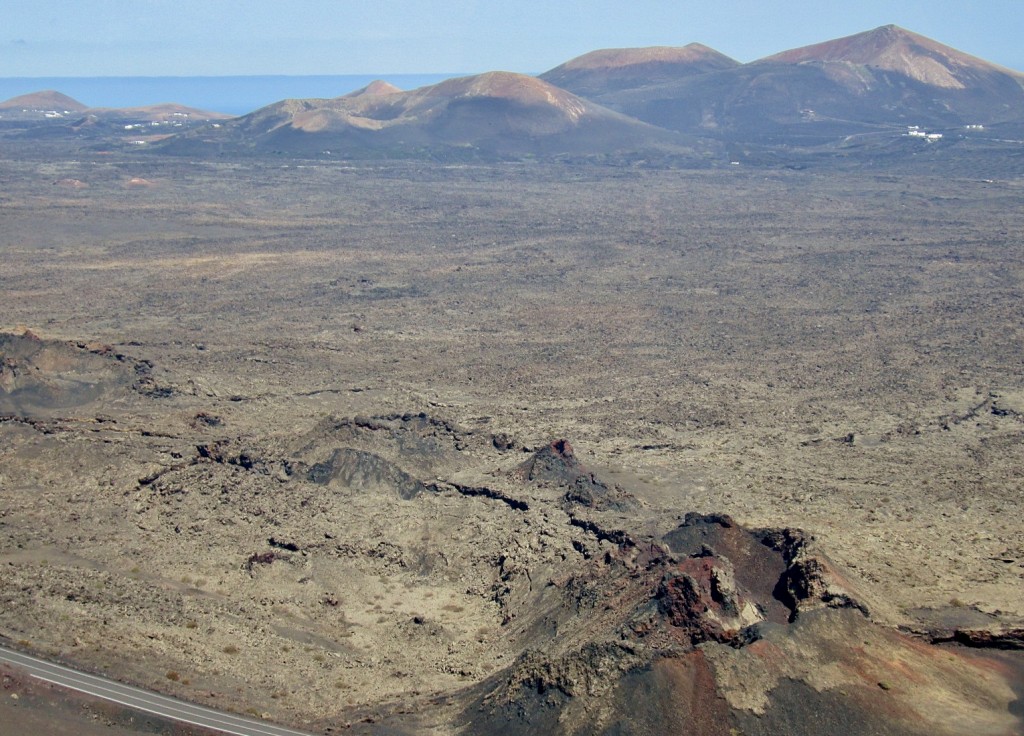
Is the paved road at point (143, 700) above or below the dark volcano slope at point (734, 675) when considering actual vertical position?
below

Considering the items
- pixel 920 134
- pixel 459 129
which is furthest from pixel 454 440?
pixel 920 134

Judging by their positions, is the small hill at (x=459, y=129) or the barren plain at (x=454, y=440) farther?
the small hill at (x=459, y=129)

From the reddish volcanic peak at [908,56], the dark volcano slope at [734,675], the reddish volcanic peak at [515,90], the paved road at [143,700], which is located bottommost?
the paved road at [143,700]

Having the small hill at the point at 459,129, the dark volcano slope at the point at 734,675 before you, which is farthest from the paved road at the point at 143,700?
the small hill at the point at 459,129

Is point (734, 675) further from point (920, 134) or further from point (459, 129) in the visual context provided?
point (920, 134)

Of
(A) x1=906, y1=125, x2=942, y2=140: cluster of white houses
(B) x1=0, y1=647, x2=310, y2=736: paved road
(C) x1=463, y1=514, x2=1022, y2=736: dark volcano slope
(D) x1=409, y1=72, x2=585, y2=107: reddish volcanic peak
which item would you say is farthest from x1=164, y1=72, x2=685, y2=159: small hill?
(B) x1=0, y1=647, x2=310, y2=736: paved road

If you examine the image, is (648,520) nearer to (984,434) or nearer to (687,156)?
(984,434)

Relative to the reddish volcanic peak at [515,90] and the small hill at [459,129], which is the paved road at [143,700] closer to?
the small hill at [459,129]

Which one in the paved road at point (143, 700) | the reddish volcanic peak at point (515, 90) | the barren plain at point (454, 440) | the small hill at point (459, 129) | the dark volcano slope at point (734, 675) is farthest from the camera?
the reddish volcanic peak at point (515, 90)

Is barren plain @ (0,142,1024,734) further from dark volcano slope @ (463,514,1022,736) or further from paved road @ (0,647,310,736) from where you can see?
paved road @ (0,647,310,736)
